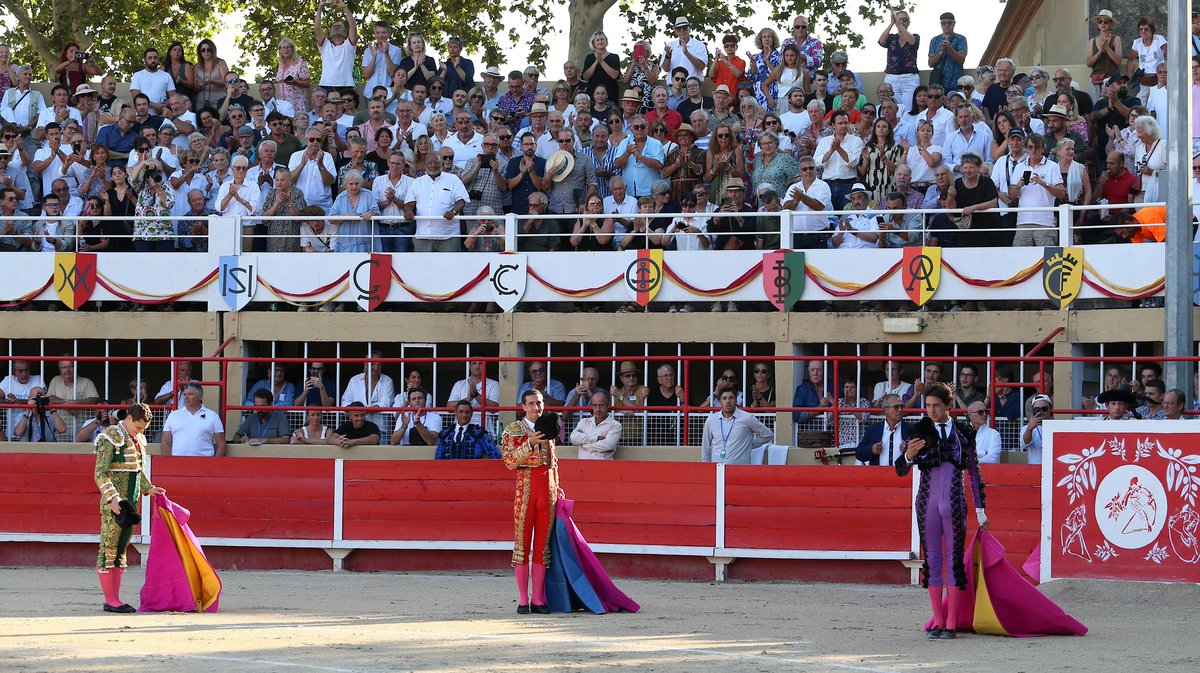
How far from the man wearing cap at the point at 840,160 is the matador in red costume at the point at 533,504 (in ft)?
19.4

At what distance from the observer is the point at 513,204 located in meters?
15.9

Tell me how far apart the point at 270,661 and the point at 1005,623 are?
3.76 m

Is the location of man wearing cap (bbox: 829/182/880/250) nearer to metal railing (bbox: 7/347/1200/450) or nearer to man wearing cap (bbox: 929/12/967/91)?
metal railing (bbox: 7/347/1200/450)

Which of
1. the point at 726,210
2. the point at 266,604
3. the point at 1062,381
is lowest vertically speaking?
the point at 266,604

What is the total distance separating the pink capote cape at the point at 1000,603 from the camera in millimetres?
8836

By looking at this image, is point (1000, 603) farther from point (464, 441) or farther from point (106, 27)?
point (106, 27)

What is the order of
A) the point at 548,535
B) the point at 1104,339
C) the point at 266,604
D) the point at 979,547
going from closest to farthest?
the point at 979,547 < the point at 548,535 < the point at 266,604 < the point at 1104,339

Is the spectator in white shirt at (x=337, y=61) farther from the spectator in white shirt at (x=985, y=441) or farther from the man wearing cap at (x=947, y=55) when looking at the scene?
the spectator in white shirt at (x=985, y=441)

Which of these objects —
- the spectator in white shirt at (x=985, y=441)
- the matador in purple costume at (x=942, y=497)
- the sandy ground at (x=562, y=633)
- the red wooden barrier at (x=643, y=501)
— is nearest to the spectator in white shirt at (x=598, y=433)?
the red wooden barrier at (x=643, y=501)

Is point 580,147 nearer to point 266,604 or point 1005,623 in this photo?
point 266,604

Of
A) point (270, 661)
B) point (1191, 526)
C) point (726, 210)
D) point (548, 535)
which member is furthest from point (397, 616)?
point (726, 210)

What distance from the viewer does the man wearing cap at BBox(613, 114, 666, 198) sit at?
51.4ft

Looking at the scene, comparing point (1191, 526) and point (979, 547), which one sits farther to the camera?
point (1191, 526)

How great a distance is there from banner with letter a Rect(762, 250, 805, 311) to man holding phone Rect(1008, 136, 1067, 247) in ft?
6.22
